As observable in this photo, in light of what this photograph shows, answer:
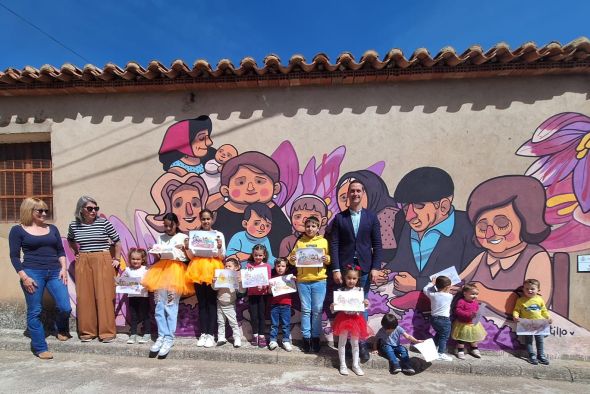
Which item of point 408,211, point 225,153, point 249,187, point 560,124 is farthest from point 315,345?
point 560,124

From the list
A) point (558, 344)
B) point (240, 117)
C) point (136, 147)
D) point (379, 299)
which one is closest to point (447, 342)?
point (379, 299)

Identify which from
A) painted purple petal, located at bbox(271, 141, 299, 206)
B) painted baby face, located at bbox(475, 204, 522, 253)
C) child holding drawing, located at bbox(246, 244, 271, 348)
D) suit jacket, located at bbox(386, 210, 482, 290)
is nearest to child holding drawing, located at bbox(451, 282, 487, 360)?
suit jacket, located at bbox(386, 210, 482, 290)

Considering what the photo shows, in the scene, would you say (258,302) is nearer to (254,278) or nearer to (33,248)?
(254,278)

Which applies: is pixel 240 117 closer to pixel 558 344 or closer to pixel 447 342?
pixel 447 342

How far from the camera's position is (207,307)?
4598 millimetres

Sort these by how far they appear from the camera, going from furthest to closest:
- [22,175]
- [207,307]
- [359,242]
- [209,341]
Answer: [22,175] < [207,307] < [209,341] < [359,242]

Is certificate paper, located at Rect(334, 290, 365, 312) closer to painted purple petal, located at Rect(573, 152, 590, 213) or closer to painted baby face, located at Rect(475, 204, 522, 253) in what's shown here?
painted baby face, located at Rect(475, 204, 522, 253)

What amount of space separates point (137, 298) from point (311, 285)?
236 centimetres

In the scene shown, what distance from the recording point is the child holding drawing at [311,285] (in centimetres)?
427

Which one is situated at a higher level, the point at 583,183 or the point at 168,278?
the point at 583,183

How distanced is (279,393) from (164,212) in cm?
278

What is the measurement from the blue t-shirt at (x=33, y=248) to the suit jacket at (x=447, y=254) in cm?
436

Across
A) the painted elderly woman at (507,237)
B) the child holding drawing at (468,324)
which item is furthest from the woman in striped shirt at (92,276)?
the painted elderly woman at (507,237)

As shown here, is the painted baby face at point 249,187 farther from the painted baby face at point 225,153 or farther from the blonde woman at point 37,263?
the blonde woman at point 37,263
